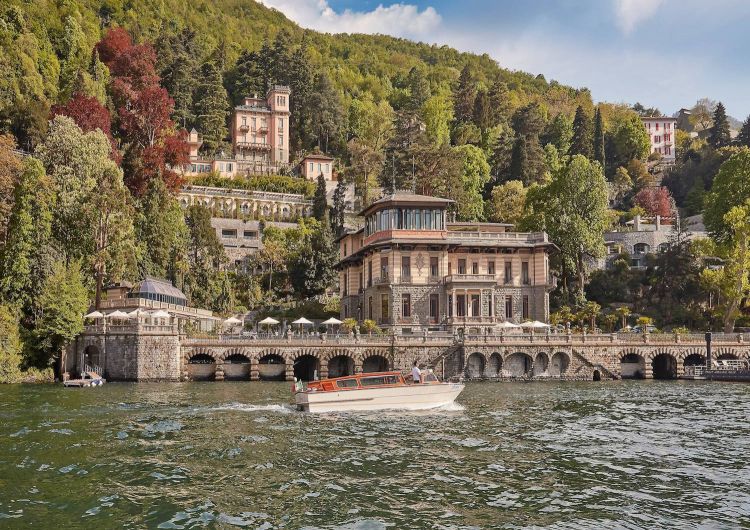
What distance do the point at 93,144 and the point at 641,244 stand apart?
68440 millimetres

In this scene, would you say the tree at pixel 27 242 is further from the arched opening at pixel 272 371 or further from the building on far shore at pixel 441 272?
the building on far shore at pixel 441 272

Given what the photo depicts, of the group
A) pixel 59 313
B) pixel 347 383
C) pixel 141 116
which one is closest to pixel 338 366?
pixel 59 313

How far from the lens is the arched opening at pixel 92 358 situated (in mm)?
57062

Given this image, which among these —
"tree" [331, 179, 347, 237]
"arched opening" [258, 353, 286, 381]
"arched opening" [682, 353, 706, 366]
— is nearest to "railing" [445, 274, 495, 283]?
"arched opening" [258, 353, 286, 381]

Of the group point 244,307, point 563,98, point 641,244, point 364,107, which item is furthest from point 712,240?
point 563,98

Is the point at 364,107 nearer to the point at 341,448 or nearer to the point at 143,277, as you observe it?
the point at 143,277

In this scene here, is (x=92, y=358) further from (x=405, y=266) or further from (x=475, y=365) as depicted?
(x=475, y=365)

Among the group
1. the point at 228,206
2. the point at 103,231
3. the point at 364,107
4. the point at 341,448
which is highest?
the point at 364,107

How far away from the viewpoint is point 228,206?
99125 millimetres

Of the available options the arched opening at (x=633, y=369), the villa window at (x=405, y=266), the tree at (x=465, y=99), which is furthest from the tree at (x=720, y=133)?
the villa window at (x=405, y=266)

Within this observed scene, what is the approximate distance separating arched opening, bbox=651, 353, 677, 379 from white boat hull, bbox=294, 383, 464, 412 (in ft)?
108

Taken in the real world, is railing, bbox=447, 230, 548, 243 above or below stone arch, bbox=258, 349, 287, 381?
above

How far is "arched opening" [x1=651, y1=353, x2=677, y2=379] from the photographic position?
64.7 m

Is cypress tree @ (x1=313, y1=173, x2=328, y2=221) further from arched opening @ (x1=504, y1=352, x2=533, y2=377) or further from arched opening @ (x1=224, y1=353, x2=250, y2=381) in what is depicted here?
arched opening @ (x1=504, y1=352, x2=533, y2=377)
